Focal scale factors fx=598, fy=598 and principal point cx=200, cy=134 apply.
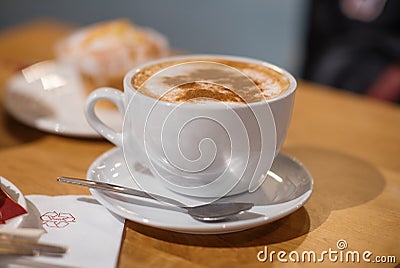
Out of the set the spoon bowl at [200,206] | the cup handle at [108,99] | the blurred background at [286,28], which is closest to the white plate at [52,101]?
the cup handle at [108,99]

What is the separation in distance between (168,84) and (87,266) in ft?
0.83

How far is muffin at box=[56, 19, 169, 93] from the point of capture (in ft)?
3.53

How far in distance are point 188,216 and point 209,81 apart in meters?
0.18

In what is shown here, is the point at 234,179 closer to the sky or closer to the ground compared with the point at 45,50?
closer to the sky

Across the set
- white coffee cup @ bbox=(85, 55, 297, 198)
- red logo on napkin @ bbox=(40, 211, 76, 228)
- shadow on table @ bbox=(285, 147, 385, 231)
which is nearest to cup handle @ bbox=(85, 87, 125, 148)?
white coffee cup @ bbox=(85, 55, 297, 198)

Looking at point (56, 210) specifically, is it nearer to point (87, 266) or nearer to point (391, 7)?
point (87, 266)

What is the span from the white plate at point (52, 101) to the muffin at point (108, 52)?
0.14 ft

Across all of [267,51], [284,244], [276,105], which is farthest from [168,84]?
[267,51]

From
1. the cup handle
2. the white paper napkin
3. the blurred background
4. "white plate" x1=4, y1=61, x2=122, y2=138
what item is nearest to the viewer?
the white paper napkin

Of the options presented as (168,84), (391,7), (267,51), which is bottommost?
(267,51)

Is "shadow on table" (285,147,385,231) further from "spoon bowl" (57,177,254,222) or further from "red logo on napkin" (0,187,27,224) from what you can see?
"red logo on napkin" (0,187,27,224)

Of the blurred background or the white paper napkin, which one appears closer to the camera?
the white paper napkin

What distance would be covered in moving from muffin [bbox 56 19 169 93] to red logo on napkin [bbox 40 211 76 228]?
0.42 m

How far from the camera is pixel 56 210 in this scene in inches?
28.3
